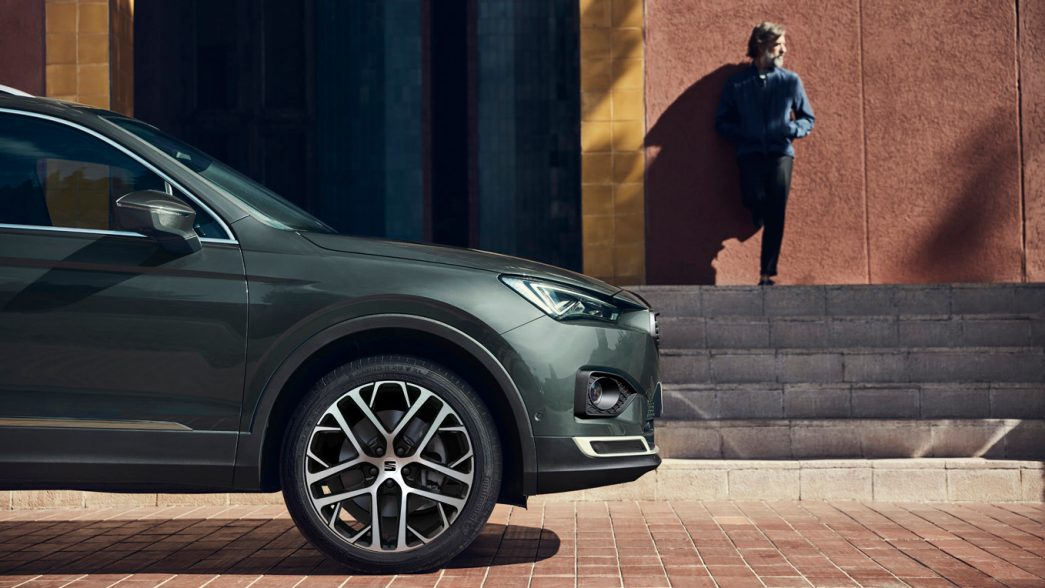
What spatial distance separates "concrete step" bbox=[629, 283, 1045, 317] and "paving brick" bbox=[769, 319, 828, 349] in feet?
1.26

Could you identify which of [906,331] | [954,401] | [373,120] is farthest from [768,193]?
[373,120]

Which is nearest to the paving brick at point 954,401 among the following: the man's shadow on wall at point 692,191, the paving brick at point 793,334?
the paving brick at point 793,334

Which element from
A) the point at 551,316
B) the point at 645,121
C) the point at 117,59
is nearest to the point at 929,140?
the point at 645,121

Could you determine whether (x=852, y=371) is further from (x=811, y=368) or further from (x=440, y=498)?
(x=440, y=498)

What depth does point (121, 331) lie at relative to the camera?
15.3 ft

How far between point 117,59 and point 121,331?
6.61 m

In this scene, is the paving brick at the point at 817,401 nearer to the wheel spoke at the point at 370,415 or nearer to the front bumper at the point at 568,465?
the front bumper at the point at 568,465

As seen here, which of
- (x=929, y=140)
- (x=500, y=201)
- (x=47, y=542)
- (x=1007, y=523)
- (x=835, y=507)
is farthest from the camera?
(x=500, y=201)

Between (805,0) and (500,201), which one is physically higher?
(805,0)

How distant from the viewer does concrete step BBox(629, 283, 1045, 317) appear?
884 centimetres

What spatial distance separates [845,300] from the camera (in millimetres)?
8859

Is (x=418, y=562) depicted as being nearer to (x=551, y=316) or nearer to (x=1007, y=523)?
(x=551, y=316)

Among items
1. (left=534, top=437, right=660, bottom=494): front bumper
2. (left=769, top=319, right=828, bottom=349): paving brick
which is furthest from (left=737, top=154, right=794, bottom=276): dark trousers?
(left=534, top=437, right=660, bottom=494): front bumper

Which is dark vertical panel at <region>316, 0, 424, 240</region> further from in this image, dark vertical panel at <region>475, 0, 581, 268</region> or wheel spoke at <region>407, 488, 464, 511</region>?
wheel spoke at <region>407, 488, 464, 511</region>
